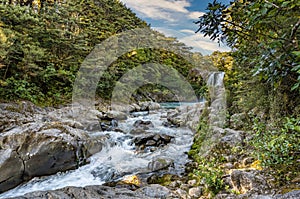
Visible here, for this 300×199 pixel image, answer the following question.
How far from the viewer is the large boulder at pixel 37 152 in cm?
377

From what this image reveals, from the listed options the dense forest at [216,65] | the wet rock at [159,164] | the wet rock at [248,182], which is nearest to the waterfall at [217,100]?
the dense forest at [216,65]

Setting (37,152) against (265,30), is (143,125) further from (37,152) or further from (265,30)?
(265,30)

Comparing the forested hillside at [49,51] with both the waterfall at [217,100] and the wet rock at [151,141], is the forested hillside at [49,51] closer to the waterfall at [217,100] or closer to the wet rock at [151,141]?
the waterfall at [217,100]

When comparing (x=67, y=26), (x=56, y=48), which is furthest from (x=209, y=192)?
(x=67, y=26)

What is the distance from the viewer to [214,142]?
15.7 feet

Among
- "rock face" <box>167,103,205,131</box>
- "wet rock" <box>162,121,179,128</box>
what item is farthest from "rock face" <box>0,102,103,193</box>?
"wet rock" <box>162,121,179,128</box>

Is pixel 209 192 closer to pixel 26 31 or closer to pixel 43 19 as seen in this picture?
pixel 26 31

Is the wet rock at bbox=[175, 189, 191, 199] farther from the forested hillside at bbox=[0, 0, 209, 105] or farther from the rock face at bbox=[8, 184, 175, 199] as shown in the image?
the forested hillside at bbox=[0, 0, 209, 105]

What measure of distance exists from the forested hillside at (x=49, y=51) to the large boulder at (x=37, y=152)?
391 cm

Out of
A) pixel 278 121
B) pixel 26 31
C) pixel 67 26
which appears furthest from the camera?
pixel 67 26

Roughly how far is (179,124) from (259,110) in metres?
5.15

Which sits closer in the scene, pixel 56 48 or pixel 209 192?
pixel 209 192

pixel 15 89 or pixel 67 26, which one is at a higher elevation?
pixel 67 26

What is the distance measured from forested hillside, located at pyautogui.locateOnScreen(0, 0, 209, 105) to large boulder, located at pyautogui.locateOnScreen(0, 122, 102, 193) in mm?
3907
